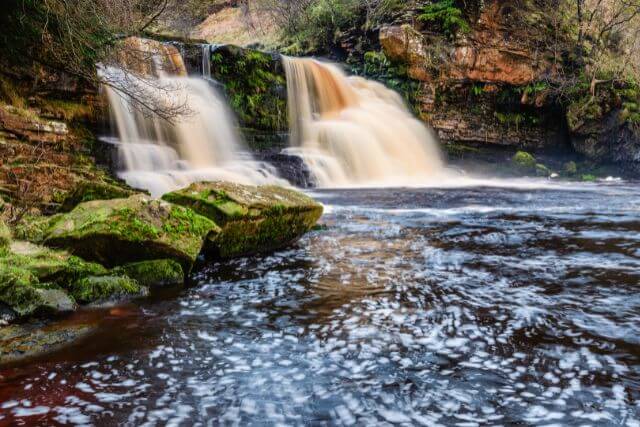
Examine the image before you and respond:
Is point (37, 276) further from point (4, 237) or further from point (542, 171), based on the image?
point (542, 171)

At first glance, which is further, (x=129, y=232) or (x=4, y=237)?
(x=129, y=232)

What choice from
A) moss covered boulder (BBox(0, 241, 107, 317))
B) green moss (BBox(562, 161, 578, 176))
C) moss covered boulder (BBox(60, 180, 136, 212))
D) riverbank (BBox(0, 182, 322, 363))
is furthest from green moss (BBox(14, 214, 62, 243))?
green moss (BBox(562, 161, 578, 176))

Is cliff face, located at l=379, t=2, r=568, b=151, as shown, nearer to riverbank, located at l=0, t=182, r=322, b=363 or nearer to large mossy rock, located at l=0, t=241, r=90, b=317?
riverbank, located at l=0, t=182, r=322, b=363

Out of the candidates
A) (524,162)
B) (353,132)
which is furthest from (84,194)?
(524,162)

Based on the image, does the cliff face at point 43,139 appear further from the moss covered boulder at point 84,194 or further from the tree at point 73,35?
the tree at point 73,35

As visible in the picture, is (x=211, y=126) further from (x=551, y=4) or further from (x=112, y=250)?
(x=551, y=4)

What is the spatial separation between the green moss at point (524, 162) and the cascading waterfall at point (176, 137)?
11378 mm

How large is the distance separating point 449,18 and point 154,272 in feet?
56.8

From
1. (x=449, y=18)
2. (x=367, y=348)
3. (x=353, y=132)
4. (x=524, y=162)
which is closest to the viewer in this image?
(x=367, y=348)

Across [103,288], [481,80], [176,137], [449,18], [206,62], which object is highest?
[449,18]

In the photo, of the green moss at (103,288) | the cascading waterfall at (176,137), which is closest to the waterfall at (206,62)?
the cascading waterfall at (176,137)

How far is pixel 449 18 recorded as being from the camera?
1908 centimetres

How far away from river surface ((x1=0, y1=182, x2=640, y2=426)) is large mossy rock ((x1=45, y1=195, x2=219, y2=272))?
0.51 m

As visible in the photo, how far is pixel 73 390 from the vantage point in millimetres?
3039
